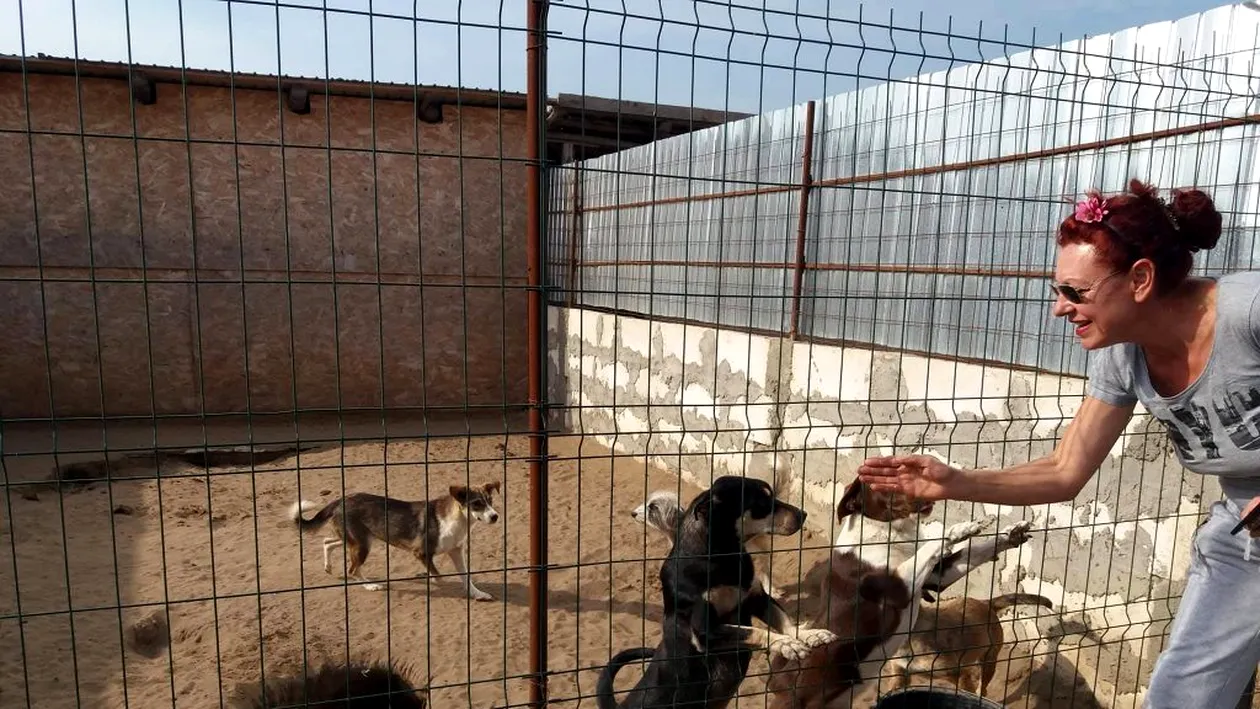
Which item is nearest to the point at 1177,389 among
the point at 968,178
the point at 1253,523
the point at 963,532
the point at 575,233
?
the point at 1253,523

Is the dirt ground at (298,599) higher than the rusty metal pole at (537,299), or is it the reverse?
the rusty metal pole at (537,299)

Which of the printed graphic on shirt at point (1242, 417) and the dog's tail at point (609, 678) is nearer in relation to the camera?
the printed graphic on shirt at point (1242, 417)

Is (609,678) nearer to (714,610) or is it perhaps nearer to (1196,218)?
(714,610)

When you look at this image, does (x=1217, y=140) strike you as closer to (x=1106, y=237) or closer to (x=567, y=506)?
(x=1106, y=237)

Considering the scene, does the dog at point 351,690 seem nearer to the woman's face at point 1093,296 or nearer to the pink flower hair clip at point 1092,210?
the woman's face at point 1093,296

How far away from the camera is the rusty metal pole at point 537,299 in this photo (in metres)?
2.44

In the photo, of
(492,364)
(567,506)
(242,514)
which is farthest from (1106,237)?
(492,364)

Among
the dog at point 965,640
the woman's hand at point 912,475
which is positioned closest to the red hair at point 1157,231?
the woman's hand at point 912,475

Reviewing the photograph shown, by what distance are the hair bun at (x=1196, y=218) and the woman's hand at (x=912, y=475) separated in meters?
0.89

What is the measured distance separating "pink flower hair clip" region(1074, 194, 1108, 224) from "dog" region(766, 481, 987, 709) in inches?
72.0

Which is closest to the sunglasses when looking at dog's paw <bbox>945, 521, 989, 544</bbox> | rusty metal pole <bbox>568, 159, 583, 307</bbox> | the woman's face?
the woman's face

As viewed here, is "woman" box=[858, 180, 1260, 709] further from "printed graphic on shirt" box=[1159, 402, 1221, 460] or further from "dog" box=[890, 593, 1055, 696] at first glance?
"dog" box=[890, 593, 1055, 696]

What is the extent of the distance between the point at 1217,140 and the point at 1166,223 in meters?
2.71

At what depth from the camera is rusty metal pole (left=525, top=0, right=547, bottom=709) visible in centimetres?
244
